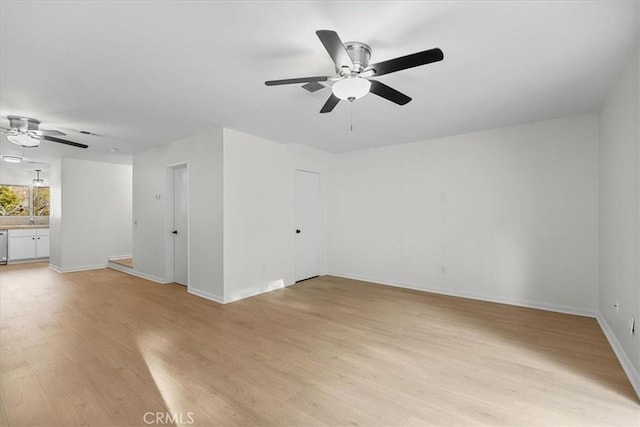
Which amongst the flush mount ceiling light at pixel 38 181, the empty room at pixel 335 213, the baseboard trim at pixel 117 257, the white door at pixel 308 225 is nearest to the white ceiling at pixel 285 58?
the empty room at pixel 335 213

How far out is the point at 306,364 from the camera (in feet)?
8.39

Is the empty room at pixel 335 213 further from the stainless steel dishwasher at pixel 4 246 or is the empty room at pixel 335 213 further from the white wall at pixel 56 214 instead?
the stainless steel dishwasher at pixel 4 246

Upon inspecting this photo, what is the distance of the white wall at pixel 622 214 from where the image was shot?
89.6 inches

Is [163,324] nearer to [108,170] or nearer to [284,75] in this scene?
[284,75]

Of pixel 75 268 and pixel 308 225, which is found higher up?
pixel 308 225

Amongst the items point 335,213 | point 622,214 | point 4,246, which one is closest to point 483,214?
point 622,214

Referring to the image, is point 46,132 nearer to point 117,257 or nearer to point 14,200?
point 117,257

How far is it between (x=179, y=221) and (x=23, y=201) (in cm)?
642

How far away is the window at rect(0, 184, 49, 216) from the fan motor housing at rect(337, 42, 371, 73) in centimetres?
1042

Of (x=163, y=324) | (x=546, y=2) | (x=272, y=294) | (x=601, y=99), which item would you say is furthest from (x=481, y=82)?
(x=163, y=324)

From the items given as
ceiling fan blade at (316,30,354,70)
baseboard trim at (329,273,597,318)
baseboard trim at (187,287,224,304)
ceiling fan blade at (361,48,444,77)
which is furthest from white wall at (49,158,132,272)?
ceiling fan blade at (361,48,444,77)

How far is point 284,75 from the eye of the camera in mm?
2637

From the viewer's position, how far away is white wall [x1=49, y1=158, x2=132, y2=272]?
6410mm

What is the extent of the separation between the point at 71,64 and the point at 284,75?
174cm
